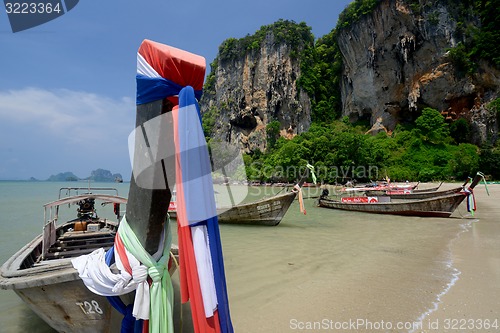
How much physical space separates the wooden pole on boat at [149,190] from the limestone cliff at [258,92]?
5839 centimetres

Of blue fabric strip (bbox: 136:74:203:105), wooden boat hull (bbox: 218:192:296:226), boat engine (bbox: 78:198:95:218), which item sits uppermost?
blue fabric strip (bbox: 136:74:203:105)

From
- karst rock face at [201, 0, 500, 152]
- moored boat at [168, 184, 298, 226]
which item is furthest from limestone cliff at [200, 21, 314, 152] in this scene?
moored boat at [168, 184, 298, 226]

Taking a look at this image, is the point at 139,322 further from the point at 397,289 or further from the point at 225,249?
the point at 225,249

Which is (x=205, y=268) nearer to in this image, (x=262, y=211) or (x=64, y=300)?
(x=64, y=300)

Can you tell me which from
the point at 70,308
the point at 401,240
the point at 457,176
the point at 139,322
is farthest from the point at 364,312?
the point at 457,176

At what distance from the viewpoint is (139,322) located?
2.35 m

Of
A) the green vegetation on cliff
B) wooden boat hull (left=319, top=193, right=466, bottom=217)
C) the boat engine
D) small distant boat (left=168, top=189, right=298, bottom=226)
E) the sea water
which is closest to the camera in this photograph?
the sea water

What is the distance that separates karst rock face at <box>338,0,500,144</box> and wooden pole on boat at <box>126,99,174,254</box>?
45072 millimetres

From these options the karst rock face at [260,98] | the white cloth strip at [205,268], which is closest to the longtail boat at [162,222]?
the white cloth strip at [205,268]

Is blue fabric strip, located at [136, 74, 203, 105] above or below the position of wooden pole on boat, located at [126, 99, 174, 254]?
above

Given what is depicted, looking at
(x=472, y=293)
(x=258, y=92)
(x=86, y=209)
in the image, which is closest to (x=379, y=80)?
(x=258, y=92)

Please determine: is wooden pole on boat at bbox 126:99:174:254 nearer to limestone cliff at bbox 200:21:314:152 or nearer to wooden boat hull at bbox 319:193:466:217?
wooden boat hull at bbox 319:193:466:217

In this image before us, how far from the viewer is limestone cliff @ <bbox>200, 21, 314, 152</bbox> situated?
60.2 meters

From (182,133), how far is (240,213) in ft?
34.3
